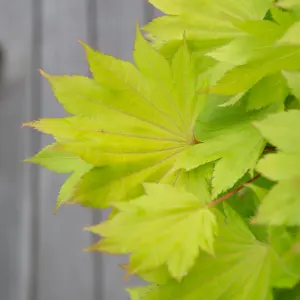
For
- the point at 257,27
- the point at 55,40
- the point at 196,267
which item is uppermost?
the point at 55,40

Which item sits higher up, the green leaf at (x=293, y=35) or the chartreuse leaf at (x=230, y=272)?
the green leaf at (x=293, y=35)

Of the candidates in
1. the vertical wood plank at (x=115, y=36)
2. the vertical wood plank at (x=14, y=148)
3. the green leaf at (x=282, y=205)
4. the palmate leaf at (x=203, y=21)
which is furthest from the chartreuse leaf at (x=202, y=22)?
the vertical wood plank at (x=14, y=148)

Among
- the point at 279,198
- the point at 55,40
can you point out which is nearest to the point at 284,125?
the point at 279,198

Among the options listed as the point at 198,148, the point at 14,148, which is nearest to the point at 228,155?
the point at 198,148

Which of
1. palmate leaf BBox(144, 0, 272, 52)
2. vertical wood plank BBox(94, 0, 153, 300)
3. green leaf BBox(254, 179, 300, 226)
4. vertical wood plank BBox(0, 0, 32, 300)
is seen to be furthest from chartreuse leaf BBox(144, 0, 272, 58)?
vertical wood plank BBox(0, 0, 32, 300)

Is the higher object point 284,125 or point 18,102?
point 18,102

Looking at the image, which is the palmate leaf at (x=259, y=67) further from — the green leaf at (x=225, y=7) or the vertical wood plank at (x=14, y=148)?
the vertical wood plank at (x=14, y=148)

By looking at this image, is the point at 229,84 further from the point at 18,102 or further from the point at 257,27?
the point at 18,102
